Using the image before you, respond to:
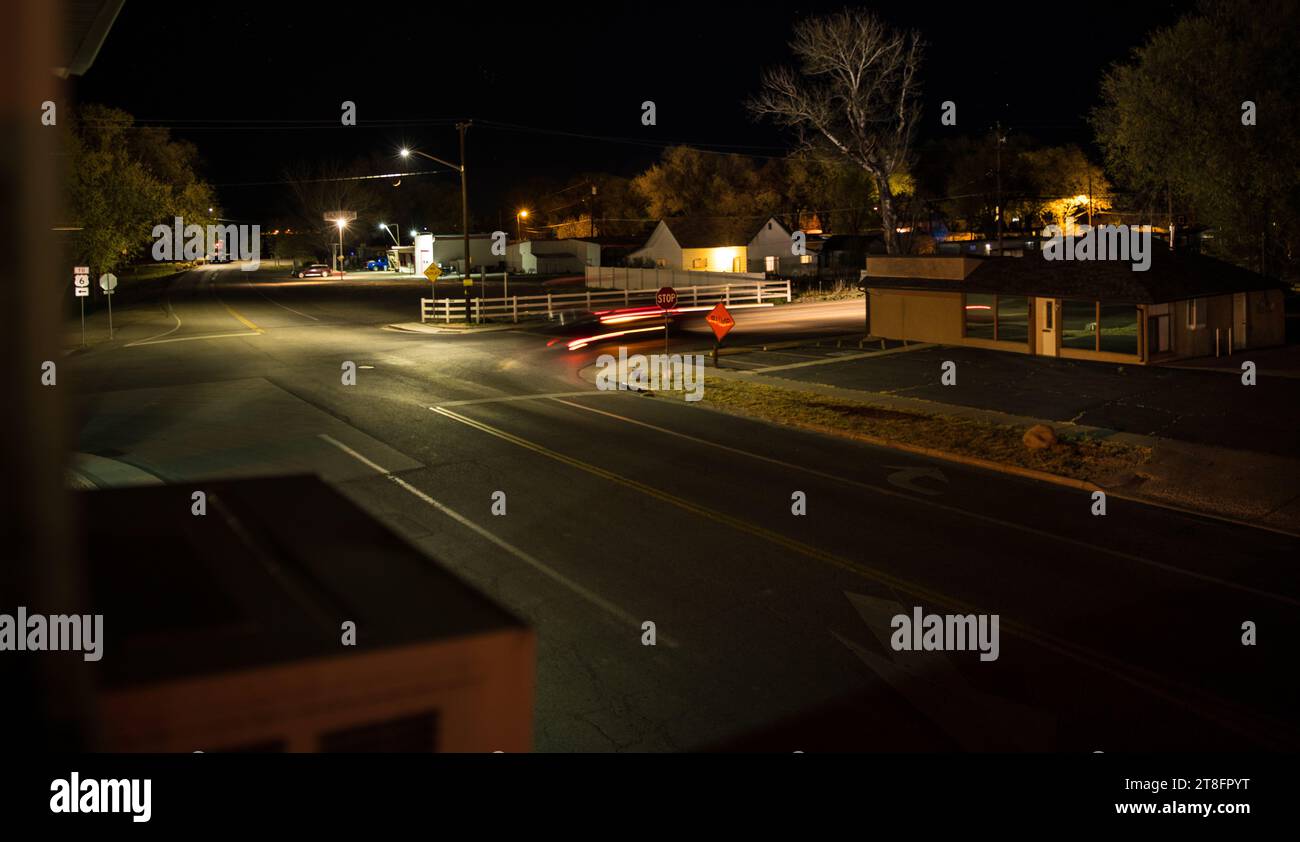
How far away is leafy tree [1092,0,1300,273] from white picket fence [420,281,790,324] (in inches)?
733

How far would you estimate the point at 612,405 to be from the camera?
2266 centimetres

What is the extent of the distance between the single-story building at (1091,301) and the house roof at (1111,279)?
36 mm

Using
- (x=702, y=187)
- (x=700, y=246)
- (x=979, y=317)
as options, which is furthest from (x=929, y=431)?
(x=702, y=187)

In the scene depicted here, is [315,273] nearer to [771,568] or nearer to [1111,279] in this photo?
[1111,279]

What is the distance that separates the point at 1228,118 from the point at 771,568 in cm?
3430

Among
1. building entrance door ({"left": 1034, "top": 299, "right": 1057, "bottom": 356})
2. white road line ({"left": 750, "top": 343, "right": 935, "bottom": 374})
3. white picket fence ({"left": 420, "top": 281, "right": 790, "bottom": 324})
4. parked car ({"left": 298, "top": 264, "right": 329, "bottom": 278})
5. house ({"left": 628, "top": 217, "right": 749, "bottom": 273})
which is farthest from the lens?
parked car ({"left": 298, "top": 264, "right": 329, "bottom": 278})

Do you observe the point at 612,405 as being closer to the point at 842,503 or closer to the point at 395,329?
the point at 842,503

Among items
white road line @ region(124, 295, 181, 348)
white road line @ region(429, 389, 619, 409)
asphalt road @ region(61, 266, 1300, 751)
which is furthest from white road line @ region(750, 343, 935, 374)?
white road line @ region(124, 295, 181, 348)

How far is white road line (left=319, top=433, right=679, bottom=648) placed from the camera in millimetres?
9820

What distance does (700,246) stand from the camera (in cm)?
8250

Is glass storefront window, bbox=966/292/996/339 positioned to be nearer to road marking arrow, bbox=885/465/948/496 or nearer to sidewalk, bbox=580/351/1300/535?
sidewalk, bbox=580/351/1300/535

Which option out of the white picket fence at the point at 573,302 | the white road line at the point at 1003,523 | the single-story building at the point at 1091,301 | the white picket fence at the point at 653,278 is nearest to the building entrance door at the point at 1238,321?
the single-story building at the point at 1091,301

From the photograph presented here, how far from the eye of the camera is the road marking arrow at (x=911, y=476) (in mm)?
15141
